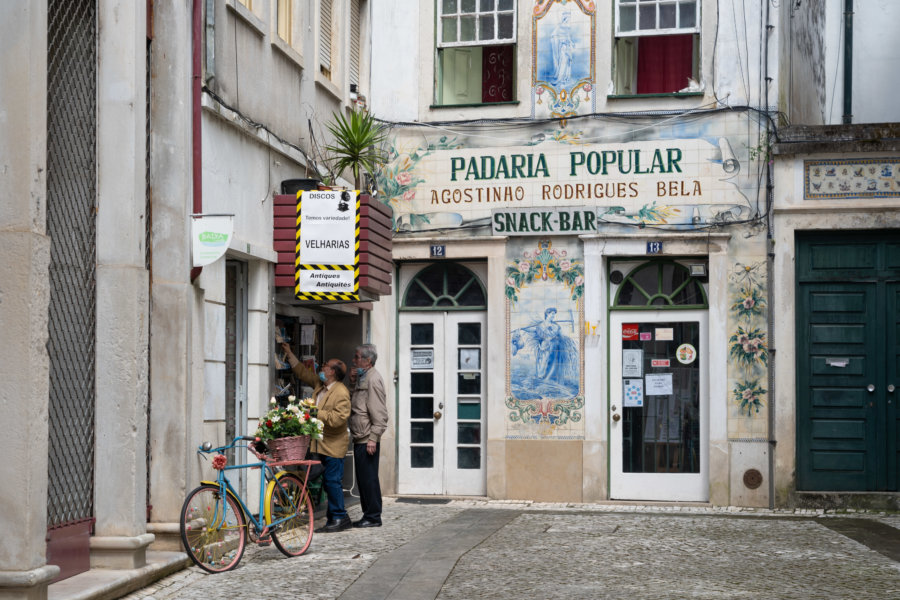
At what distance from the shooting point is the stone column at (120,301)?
8836 millimetres

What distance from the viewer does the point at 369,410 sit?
1223cm

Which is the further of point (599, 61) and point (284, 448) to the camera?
point (599, 61)

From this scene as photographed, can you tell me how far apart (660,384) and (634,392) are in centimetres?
31

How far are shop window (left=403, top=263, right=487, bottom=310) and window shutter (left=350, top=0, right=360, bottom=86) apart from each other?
8.00 ft

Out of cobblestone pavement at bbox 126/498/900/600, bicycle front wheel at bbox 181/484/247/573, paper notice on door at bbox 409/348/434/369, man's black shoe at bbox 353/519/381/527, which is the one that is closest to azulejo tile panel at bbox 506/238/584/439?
paper notice on door at bbox 409/348/434/369

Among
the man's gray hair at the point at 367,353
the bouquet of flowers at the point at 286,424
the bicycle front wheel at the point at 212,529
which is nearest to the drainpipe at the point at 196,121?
the bouquet of flowers at the point at 286,424

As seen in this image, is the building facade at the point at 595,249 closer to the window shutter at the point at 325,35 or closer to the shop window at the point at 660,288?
the shop window at the point at 660,288

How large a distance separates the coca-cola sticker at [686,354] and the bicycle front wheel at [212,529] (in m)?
6.76

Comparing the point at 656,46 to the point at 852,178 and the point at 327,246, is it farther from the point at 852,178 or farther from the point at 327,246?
the point at 327,246

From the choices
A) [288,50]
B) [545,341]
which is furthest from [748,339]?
[288,50]

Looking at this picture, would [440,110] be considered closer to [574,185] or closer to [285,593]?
[574,185]

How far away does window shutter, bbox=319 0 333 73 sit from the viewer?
13.9 metres

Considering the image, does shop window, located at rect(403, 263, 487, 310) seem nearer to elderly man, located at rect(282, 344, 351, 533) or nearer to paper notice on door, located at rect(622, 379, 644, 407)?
paper notice on door, located at rect(622, 379, 644, 407)

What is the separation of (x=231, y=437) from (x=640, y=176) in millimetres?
5979
